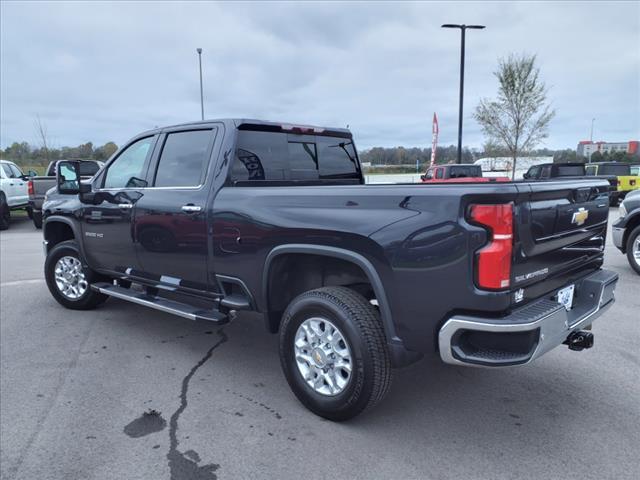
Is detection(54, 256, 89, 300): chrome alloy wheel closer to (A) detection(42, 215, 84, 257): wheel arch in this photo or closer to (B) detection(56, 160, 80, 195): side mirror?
(A) detection(42, 215, 84, 257): wheel arch

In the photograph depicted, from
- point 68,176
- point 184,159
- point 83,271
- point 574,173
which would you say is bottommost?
point 83,271

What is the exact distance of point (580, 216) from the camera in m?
3.25

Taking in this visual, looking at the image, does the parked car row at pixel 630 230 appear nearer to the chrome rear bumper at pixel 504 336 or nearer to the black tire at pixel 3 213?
the chrome rear bumper at pixel 504 336

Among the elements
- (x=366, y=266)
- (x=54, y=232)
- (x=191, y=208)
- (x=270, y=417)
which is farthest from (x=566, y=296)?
(x=54, y=232)

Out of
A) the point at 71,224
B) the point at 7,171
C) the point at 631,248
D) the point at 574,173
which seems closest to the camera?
the point at 71,224

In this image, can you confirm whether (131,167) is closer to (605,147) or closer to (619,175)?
(619,175)

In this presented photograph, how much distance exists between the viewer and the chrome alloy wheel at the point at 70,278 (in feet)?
18.7

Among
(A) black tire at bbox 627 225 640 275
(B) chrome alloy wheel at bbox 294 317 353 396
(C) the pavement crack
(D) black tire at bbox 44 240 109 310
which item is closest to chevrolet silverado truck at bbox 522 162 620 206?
(A) black tire at bbox 627 225 640 275

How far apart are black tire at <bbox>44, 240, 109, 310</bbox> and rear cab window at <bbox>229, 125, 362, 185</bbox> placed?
253 centimetres

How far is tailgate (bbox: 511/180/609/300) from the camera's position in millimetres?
2689

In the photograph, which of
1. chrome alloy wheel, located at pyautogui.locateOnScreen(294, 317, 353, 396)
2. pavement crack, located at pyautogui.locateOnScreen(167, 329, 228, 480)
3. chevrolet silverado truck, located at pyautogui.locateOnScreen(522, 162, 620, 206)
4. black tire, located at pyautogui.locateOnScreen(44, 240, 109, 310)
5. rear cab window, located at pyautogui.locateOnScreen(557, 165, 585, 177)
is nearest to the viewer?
pavement crack, located at pyautogui.locateOnScreen(167, 329, 228, 480)

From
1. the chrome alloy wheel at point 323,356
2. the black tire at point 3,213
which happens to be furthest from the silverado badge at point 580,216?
the black tire at point 3,213

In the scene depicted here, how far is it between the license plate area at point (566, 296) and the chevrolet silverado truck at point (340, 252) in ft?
0.05

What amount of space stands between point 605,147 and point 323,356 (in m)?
66.1
